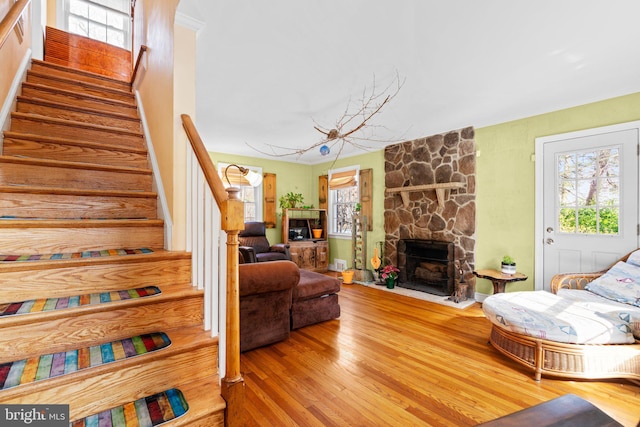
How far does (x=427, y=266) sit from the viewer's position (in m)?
4.88

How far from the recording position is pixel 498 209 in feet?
13.3

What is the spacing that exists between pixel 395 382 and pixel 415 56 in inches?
101

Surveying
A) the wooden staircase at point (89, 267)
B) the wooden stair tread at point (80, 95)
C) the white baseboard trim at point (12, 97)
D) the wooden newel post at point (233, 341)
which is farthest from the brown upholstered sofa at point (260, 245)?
the wooden newel post at point (233, 341)

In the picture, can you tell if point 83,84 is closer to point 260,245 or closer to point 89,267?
point 89,267

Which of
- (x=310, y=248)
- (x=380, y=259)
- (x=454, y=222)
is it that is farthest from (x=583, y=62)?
(x=310, y=248)

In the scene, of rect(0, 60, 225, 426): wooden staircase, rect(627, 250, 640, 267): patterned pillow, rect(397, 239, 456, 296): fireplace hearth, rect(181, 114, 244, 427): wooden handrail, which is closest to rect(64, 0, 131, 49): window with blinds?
rect(0, 60, 225, 426): wooden staircase

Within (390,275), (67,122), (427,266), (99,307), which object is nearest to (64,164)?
(67,122)

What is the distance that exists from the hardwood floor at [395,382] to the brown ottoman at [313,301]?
12cm

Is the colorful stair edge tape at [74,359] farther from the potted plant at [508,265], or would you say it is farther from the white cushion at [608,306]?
the potted plant at [508,265]

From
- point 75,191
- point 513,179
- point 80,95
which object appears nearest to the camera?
point 75,191

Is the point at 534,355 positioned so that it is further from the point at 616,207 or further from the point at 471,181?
the point at 471,181

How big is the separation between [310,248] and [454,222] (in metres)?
2.88

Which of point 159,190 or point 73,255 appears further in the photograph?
point 159,190

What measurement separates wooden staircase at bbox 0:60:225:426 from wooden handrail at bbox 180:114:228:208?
0.64 meters
